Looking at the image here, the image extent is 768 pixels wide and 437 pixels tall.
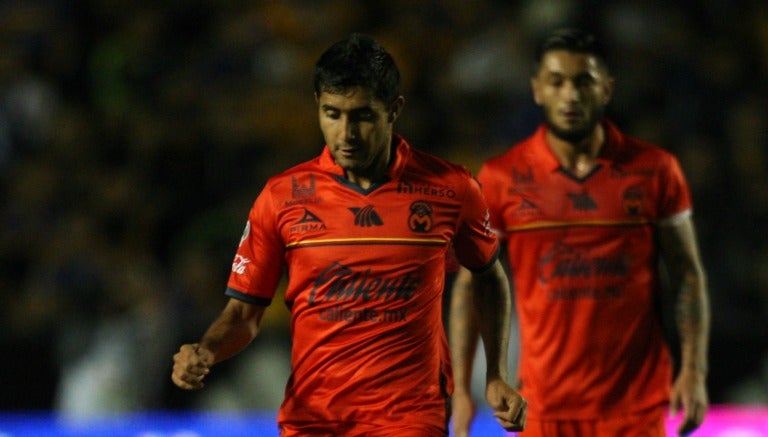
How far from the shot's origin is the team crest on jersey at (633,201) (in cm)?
542

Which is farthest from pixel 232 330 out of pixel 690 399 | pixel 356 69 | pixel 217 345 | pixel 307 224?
pixel 690 399

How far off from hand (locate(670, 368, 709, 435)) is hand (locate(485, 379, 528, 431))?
1343mm

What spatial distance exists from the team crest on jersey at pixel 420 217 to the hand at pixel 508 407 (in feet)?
1.81

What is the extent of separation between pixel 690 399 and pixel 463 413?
2.89 ft

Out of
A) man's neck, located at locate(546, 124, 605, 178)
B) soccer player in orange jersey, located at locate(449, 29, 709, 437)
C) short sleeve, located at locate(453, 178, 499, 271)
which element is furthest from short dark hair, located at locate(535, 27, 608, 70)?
short sleeve, located at locate(453, 178, 499, 271)

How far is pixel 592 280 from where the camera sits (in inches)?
213

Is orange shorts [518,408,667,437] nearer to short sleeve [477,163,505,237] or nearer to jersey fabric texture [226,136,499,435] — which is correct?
short sleeve [477,163,505,237]

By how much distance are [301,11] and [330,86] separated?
655 cm

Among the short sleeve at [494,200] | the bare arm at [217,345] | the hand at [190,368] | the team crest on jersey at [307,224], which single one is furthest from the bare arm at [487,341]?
the hand at [190,368]

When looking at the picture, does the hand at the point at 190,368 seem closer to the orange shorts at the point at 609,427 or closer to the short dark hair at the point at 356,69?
the short dark hair at the point at 356,69

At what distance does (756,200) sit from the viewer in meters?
9.00

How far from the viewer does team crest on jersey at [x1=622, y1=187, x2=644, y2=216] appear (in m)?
5.42

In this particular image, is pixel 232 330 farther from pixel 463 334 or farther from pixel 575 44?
pixel 575 44

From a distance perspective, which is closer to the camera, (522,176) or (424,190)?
(424,190)
